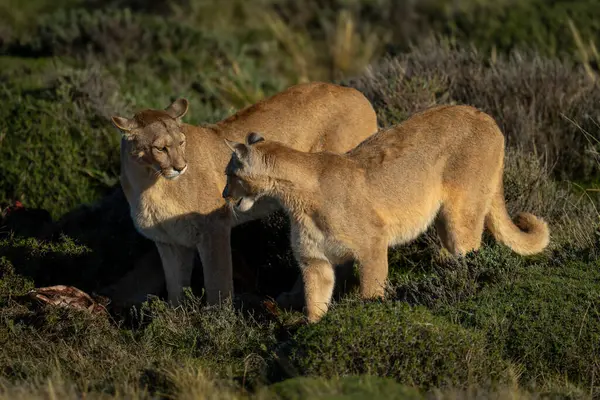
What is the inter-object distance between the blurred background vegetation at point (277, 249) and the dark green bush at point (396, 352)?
0.05ft

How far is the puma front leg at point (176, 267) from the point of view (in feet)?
34.0

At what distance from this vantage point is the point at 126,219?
12.1 meters

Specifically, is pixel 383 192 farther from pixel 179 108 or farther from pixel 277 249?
pixel 277 249

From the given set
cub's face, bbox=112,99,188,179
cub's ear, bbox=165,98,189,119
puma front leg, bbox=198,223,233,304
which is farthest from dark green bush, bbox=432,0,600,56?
cub's face, bbox=112,99,188,179

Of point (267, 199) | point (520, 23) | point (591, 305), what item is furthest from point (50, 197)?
point (520, 23)

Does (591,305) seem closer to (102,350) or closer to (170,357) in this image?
(170,357)

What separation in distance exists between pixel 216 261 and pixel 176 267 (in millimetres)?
688

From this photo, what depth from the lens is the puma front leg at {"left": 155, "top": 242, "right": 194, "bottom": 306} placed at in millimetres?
10352

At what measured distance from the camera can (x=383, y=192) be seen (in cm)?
909

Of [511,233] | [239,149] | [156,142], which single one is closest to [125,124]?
[156,142]

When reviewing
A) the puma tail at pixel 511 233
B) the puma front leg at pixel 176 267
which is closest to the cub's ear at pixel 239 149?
the puma front leg at pixel 176 267

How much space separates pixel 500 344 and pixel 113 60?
Answer: 39.6 ft

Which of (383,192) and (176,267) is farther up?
(383,192)

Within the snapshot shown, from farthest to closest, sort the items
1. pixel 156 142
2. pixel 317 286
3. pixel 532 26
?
pixel 532 26 < pixel 156 142 < pixel 317 286
